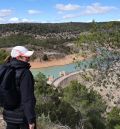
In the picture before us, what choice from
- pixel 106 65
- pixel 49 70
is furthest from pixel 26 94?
pixel 49 70

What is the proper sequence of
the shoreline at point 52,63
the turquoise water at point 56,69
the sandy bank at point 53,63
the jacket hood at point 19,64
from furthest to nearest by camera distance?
1. the sandy bank at point 53,63
2. the shoreline at point 52,63
3. the turquoise water at point 56,69
4. the jacket hood at point 19,64

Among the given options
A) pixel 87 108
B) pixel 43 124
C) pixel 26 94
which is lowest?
pixel 87 108

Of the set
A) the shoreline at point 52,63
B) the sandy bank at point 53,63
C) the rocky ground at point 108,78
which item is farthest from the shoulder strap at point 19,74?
the sandy bank at point 53,63

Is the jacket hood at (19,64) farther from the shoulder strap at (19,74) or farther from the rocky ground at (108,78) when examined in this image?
the rocky ground at (108,78)

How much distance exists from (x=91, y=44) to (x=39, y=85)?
3118 millimetres

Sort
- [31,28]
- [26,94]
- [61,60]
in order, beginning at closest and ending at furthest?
1. [26,94]
2. [61,60]
3. [31,28]

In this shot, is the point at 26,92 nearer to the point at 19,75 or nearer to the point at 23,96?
the point at 23,96

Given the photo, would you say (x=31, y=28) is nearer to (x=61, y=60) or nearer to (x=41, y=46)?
(x=41, y=46)

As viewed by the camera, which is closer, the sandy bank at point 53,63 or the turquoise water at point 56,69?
the turquoise water at point 56,69

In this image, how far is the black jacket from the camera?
4688mm

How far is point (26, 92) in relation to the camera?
4.72 metres

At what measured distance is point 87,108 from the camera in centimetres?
2194

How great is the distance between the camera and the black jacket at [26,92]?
15.4ft

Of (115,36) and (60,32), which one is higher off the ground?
(115,36)
